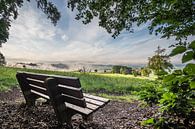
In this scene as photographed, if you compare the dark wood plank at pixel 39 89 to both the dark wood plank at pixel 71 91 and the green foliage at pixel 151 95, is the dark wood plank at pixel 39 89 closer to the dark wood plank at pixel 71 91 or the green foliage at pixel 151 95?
the dark wood plank at pixel 71 91

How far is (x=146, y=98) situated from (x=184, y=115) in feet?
4.18

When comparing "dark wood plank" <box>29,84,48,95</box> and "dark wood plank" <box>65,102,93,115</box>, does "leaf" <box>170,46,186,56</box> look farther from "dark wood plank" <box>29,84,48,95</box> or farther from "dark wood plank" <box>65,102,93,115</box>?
"dark wood plank" <box>29,84,48,95</box>

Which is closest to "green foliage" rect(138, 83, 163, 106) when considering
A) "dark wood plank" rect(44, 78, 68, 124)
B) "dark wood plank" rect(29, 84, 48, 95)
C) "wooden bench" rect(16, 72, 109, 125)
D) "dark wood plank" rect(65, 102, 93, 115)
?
"wooden bench" rect(16, 72, 109, 125)

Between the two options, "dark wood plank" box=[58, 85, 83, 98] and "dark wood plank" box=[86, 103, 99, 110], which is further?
"dark wood plank" box=[86, 103, 99, 110]

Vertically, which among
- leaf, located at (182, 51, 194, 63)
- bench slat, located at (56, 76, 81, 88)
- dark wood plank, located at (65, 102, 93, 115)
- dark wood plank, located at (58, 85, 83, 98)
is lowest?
dark wood plank, located at (65, 102, 93, 115)

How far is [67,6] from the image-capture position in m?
7.67

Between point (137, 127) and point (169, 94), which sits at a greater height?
point (169, 94)

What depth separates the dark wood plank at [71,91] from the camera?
158 inches

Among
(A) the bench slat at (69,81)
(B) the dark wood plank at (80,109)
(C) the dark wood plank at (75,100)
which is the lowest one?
(B) the dark wood plank at (80,109)

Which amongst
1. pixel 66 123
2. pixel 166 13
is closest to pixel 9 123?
pixel 66 123

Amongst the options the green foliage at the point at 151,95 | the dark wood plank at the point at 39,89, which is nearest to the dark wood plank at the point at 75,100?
the dark wood plank at the point at 39,89

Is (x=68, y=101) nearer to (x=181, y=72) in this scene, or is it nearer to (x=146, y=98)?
(x=146, y=98)

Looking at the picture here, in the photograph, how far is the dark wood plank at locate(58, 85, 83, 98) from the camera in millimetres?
4004

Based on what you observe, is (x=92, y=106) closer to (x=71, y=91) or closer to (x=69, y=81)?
(x=71, y=91)
